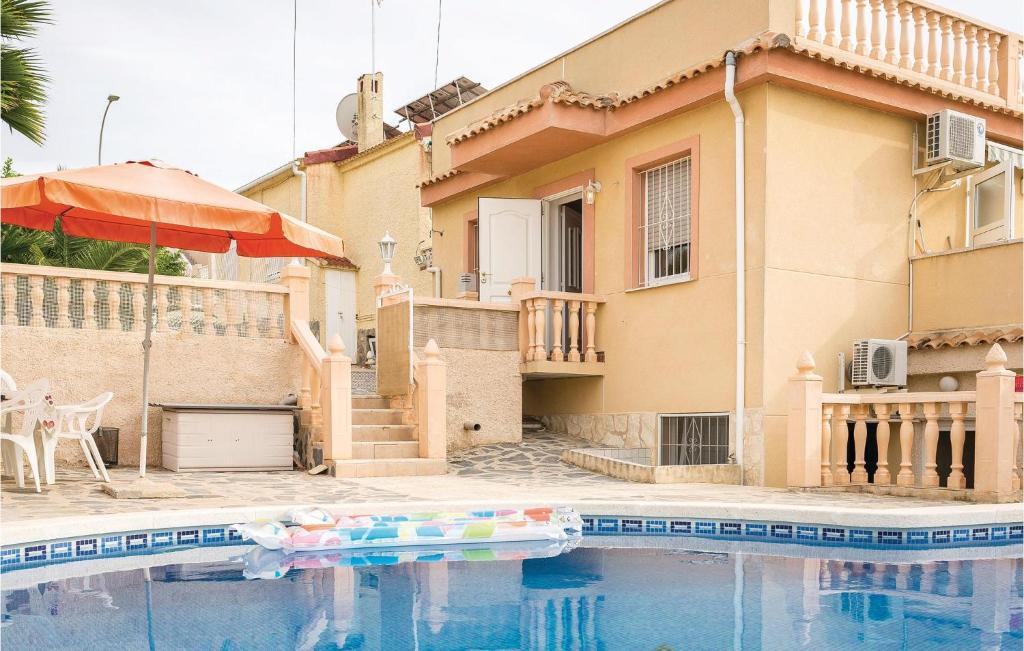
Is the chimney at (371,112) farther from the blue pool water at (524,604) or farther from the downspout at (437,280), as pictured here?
the blue pool water at (524,604)

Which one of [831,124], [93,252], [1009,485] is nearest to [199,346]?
[93,252]

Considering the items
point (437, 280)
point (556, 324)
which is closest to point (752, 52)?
point (556, 324)

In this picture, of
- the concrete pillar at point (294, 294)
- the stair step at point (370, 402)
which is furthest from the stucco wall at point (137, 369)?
the stair step at point (370, 402)

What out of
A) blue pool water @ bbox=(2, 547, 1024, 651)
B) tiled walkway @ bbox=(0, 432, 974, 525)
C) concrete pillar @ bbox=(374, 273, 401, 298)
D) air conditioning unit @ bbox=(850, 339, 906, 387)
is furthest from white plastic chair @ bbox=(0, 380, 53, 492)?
air conditioning unit @ bbox=(850, 339, 906, 387)

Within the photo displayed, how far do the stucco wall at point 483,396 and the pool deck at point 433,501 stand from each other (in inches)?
46.5

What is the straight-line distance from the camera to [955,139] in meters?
11.6

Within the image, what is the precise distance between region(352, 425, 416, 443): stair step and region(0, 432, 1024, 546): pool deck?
0.76 m

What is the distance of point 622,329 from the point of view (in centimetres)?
1289

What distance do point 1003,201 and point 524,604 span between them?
10250mm

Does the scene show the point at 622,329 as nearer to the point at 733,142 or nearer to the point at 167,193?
the point at 733,142

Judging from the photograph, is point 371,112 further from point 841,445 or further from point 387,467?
point 841,445

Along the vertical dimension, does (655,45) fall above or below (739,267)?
above

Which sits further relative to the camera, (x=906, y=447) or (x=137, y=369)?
(x=137, y=369)

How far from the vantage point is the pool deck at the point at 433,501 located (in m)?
7.09
